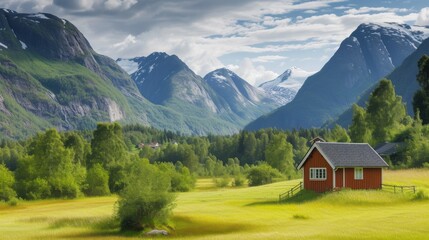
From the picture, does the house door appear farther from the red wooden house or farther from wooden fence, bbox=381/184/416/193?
wooden fence, bbox=381/184/416/193

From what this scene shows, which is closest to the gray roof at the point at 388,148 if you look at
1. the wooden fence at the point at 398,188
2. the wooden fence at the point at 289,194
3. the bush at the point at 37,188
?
the wooden fence at the point at 398,188

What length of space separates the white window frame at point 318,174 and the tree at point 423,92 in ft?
243

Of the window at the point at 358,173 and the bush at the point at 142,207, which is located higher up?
the window at the point at 358,173

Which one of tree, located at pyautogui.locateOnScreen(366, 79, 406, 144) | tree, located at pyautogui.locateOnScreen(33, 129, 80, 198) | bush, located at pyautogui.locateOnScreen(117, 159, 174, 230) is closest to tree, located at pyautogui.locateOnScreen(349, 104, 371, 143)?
tree, located at pyautogui.locateOnScreen(366, 79, 406, 144)

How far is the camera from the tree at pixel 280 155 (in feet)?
592

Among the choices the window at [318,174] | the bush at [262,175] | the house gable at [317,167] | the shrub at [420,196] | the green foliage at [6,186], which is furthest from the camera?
the bush at [262,175]

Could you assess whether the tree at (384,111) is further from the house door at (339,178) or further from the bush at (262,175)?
the house door at (339,178)

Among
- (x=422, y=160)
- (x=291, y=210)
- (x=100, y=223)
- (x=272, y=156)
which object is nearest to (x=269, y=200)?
(x=291, y=210)

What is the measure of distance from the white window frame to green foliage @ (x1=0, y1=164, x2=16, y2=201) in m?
61.5

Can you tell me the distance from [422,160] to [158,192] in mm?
76044

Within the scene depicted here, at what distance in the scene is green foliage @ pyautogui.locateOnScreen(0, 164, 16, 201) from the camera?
382ft

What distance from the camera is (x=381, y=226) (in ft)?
176

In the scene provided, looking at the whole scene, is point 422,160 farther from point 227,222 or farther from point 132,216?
point 132,216

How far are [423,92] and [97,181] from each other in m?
88.5
